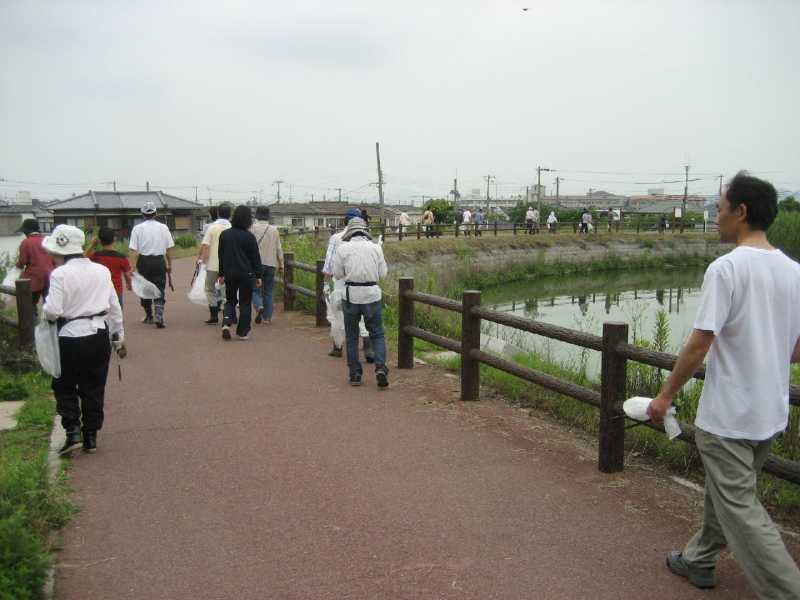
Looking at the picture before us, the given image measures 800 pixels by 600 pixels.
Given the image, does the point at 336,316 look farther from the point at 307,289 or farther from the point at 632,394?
the point at 307,289

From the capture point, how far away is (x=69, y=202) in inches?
1718

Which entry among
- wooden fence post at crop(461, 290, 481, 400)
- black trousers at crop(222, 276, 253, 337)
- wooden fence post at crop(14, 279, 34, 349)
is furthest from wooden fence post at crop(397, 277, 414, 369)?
wooden fence post at crop(14, 279, 34, 349)

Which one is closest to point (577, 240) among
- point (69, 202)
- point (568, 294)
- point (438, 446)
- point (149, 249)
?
point (568, 294)

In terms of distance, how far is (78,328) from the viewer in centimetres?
532

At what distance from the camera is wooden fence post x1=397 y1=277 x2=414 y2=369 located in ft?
27.1

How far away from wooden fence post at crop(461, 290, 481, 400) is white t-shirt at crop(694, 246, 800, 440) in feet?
12.0

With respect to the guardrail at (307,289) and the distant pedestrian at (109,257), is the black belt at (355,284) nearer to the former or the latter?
the distant pedestrian at (109,257)

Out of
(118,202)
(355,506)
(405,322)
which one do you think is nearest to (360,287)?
(405,322)

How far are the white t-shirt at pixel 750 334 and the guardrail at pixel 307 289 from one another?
8481mm

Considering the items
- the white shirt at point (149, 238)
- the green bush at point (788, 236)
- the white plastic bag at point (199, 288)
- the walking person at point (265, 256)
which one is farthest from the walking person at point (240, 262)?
the green bush at point (788, 236)

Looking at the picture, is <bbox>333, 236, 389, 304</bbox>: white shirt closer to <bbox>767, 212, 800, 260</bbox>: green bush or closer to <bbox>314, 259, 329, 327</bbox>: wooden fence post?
<bbox>314, 259, 329, 327</bbox>: wooden fence post

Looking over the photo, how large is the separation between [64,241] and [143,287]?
5.07m

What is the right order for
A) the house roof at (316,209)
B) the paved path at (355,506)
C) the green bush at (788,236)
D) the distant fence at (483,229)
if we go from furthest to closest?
the house roof at (316,209) → the distant fence at (483,229) → the green bush at (788,236) → the paved path at (355,506)

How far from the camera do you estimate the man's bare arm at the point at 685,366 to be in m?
3.09
